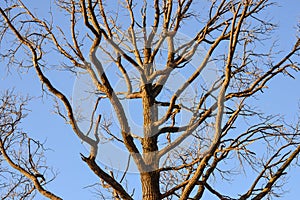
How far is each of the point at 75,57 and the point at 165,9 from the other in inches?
60.0

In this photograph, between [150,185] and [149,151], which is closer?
[150,185]

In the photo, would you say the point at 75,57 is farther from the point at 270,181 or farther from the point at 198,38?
the point at 270,181

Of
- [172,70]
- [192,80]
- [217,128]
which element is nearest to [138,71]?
[172,70]

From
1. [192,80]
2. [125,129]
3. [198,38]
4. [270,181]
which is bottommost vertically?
[270,181]

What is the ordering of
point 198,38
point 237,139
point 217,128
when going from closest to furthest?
point 217,128, point 237,139, point 198,38

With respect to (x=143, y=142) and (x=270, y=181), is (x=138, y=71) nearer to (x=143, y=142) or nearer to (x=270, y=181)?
(x=143, y=142)

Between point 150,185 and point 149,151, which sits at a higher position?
point 149,151

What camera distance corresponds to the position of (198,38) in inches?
286

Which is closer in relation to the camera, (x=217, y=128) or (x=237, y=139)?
(x=217, y=128)

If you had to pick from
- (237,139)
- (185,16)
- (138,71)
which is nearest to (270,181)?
(237,139)

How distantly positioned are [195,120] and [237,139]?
0.68 m

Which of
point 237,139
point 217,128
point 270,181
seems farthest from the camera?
point 237,139

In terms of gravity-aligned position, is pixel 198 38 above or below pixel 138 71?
above

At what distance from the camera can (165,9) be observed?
7.29 meters
